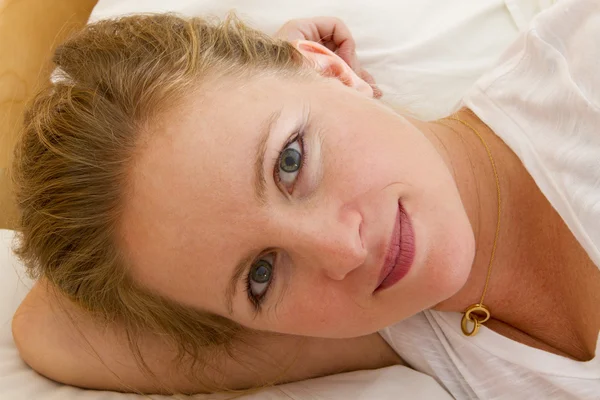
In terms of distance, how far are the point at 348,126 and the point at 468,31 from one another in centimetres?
70

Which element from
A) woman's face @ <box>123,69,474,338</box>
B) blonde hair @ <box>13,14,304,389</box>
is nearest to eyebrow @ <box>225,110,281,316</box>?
woman's face @ <box>123,69,474,338</box>

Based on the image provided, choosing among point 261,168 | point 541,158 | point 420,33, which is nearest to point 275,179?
point 261,168

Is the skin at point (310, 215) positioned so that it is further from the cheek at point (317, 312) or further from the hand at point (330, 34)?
the hand at point (330, 34)

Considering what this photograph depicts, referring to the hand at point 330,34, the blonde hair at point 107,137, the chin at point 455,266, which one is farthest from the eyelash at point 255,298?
the hand at point 330,34

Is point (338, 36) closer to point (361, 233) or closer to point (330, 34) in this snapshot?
point (330, 34)

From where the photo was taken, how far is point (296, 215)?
0.91 metres

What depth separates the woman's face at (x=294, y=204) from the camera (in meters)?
0.89

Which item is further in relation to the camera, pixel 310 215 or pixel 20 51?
pixel 20 51

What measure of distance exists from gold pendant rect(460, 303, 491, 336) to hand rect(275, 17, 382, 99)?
1.79 feet

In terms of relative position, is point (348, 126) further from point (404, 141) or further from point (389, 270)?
point (389, 270)

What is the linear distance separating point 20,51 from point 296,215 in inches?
39.8

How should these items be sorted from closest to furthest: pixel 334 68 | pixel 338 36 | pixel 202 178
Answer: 1. pixel 202 178
2. pixel 334 68
3. pixel 338 36

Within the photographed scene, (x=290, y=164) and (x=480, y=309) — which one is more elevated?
(x=290, y=164)

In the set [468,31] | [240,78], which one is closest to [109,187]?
[240,78]
